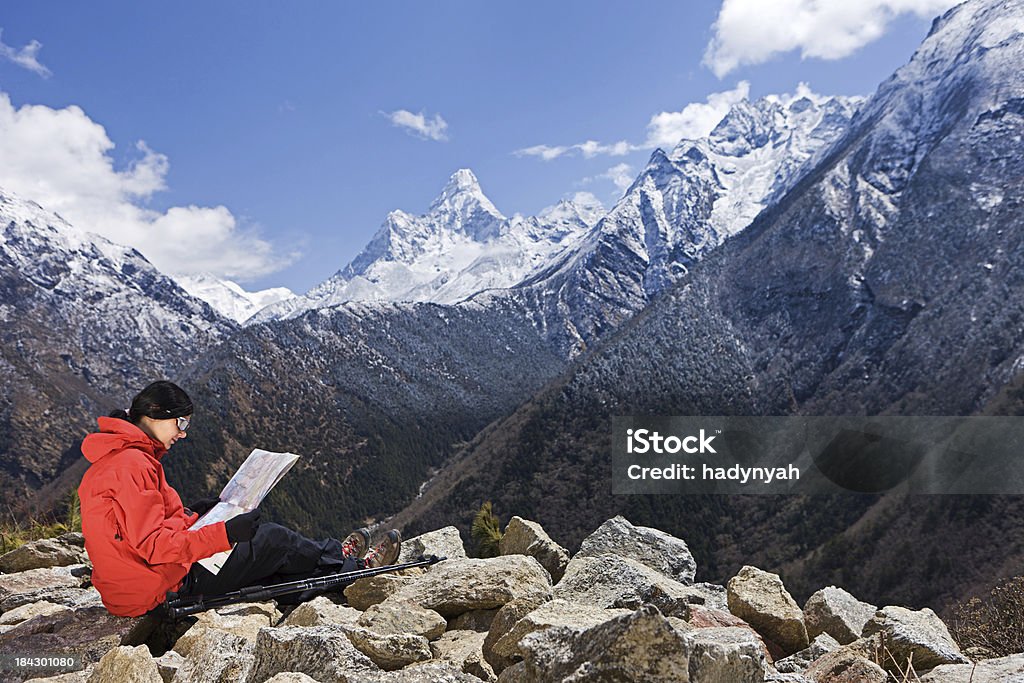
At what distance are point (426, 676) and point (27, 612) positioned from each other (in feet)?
20.3

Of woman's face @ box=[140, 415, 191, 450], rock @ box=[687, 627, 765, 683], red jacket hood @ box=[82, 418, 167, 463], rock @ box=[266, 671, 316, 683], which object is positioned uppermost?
woman's face @ box=[140, 415, 191, 450]

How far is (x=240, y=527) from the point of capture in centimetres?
671

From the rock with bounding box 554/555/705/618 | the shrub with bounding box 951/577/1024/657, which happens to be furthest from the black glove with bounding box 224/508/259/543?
the shrub with bounding box 951/577/1024/657

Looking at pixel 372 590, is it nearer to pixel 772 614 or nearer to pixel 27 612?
pixel 27 612

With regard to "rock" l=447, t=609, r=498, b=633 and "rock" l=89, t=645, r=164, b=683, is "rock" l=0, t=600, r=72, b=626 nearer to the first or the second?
"rock" l=89, t=645, r=164, b=683

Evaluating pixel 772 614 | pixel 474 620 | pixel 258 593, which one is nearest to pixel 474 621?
pixel 474 620

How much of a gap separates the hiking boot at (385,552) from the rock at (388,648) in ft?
13.8

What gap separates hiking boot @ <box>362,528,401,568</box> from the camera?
971 centimetres

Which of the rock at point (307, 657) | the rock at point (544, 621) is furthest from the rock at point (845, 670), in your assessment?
the rock at point (307, 657)

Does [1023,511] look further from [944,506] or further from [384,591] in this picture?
[384,591]

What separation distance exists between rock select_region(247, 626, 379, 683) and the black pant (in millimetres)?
2983

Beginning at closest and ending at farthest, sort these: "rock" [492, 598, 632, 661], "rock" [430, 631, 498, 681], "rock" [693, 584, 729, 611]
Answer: "rock" [492, 598, 632, 661], "rock" [430, 631, 498, 681], "rock" [693, 584, 729, 611]

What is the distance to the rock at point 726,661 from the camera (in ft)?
14.0

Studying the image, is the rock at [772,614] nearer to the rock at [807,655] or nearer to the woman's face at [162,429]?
the rock at [807,655]
